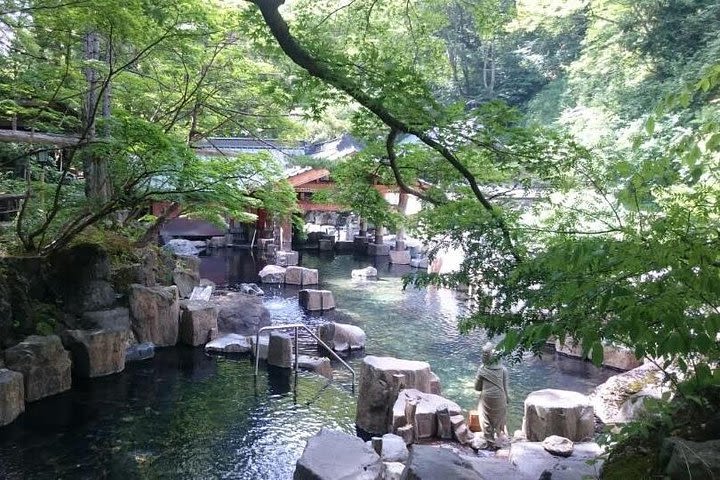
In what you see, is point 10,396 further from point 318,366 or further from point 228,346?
point 318,366

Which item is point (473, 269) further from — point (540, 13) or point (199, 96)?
point (540, 13)

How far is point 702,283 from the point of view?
1759mm

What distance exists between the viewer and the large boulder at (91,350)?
8.55m

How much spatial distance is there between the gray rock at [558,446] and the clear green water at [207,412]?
5.98 feet

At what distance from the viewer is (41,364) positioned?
7.70m

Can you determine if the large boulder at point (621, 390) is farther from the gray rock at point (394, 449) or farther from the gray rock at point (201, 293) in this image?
the gray rock at point (201, 293)

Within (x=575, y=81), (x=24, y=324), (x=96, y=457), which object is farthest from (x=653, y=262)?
(x=575, y=81)

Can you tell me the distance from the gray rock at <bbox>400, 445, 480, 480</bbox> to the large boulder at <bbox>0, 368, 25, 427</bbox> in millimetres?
5554

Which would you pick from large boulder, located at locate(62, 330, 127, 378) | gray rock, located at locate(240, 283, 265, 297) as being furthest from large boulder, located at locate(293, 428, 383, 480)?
gray rock, located at locate(240, 283, 265, 297)

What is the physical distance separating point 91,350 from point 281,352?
318cm

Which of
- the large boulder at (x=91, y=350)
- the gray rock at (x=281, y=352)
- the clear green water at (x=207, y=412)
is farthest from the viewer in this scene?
the gray rock at (x=281, y=352)

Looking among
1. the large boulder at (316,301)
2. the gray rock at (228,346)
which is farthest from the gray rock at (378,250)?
the gray rock at (228,346)

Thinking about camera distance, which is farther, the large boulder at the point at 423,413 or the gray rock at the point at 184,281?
the gray rock at the point at 184,281

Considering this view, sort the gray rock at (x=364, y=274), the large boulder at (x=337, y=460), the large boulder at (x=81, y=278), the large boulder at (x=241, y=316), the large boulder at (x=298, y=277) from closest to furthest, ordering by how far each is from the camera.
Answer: the large boulder at (x=337, y=460), the large boulder at (x=81, y=278), the large boulder at (x=241, y=316), the large boulder at (x=298, y=277), the gray rock at (x=364, y=274)
